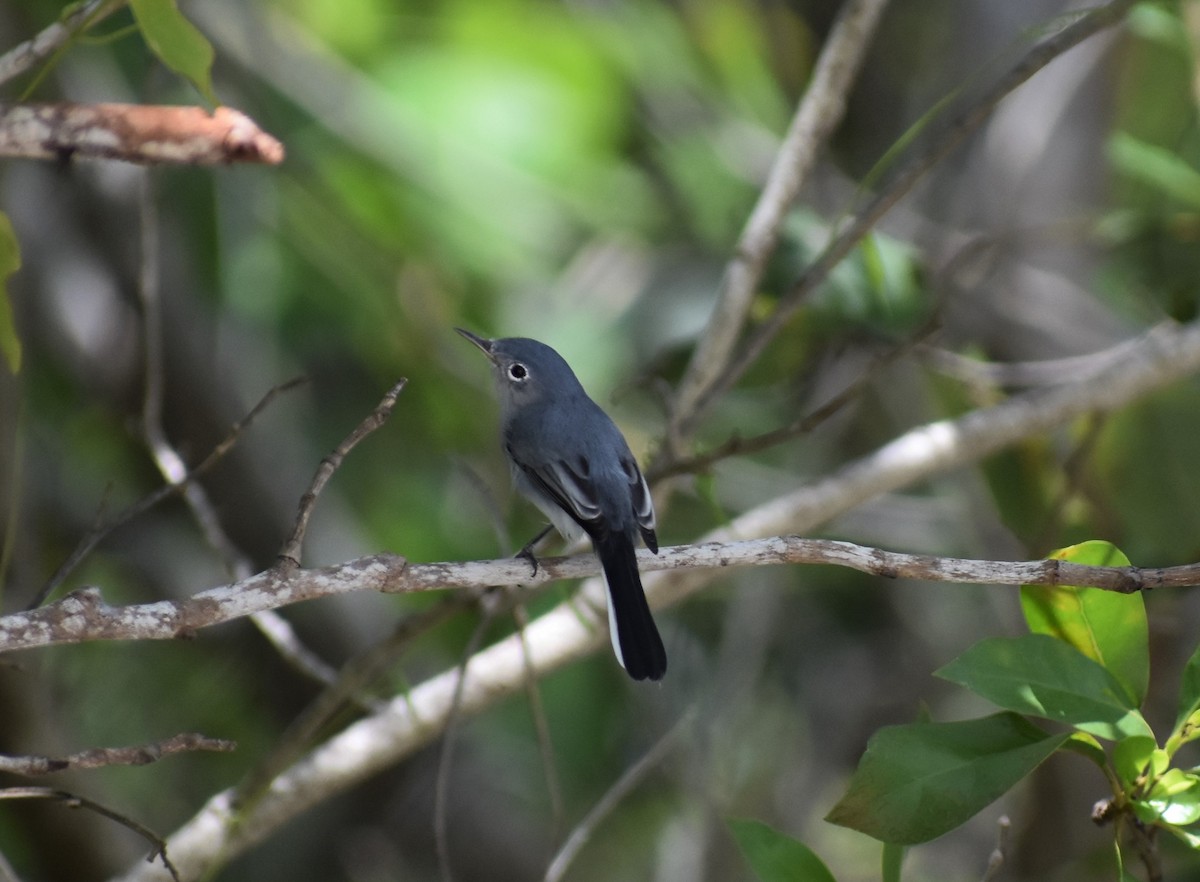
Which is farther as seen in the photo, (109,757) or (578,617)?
(578,617)

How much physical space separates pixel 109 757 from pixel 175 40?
111 cm

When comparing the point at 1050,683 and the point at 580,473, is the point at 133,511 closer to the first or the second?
the point at 580,473

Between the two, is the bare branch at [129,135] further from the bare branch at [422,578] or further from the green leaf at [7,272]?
the bare branch at [422,578]

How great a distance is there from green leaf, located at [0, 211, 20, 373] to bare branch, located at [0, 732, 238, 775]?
644 millimetres

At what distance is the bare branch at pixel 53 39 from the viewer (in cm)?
206

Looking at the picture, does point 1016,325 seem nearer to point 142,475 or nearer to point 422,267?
point 422,267

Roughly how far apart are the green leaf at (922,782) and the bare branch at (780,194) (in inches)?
55.4

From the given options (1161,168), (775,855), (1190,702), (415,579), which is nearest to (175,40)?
(415,579)

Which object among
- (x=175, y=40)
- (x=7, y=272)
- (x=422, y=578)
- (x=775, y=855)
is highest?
(x=175, y=40)

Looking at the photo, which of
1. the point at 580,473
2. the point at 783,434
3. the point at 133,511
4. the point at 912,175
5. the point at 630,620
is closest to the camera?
the point at 133,511

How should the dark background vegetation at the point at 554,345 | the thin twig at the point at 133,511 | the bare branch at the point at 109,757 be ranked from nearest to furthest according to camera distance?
the bare branch at the point at 109,757
the thin twig at the point at 133,511
the dark background vegetation at the point at 554,345

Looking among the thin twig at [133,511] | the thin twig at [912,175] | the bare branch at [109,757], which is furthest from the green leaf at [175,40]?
the thin twig at [912,175]

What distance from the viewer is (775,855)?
7.25 feet

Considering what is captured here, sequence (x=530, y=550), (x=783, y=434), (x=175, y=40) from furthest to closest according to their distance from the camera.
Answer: (x=530, y=550)
(x=783, y=434)
(x=175, y=40)
